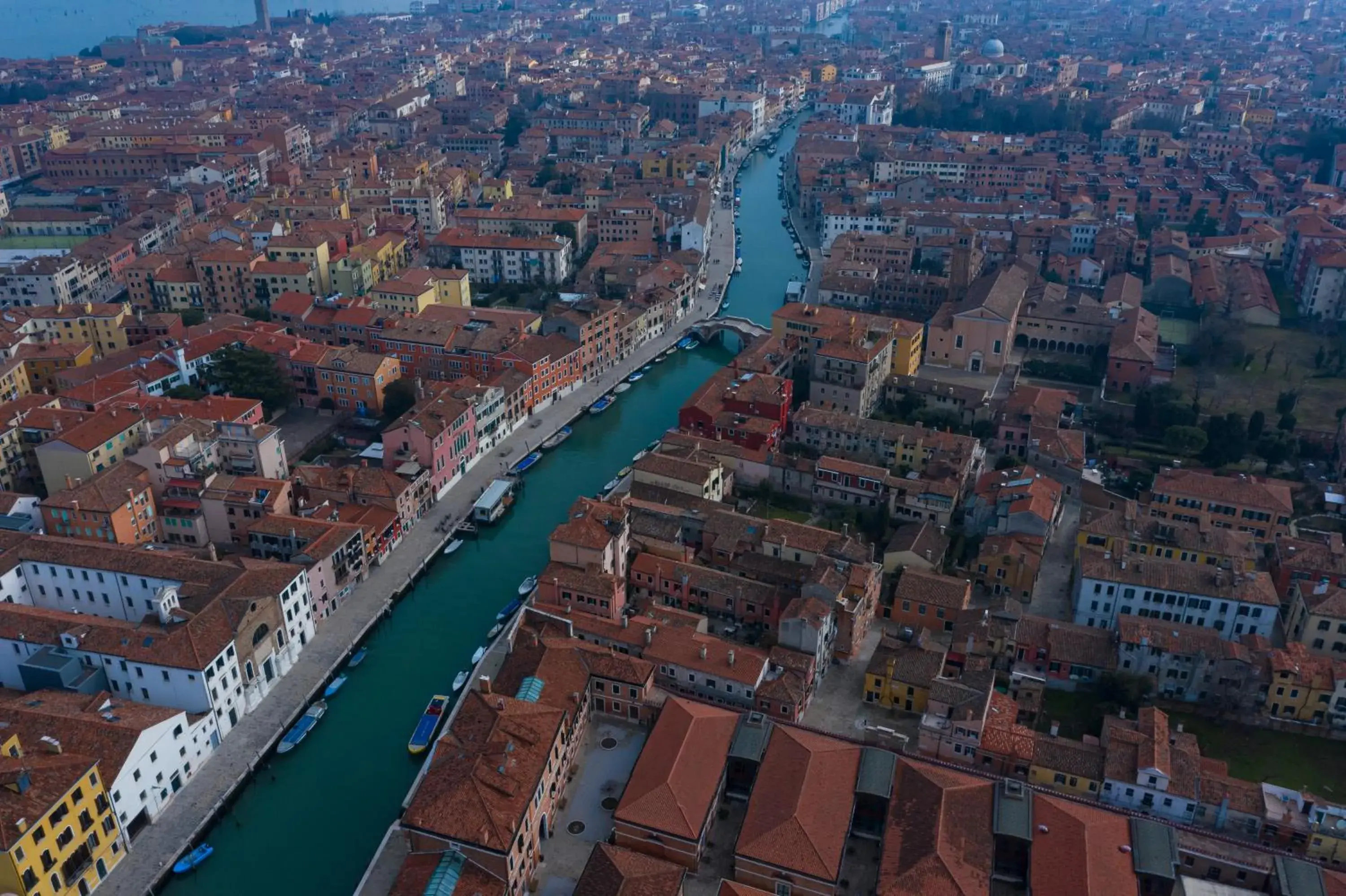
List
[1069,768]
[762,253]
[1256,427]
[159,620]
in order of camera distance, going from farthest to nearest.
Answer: [762,253] → [1256,427] → [159,620] → [1069,768]

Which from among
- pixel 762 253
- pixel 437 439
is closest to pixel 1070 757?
pixel 437 439

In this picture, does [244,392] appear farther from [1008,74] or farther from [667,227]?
[1008,74]

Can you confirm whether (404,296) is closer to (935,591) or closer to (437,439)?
(437,439)

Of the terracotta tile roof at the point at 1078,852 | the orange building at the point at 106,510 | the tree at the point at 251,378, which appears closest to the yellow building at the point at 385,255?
the tree at the point at 251,378

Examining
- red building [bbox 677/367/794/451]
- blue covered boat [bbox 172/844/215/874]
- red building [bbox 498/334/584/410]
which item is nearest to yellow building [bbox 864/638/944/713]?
red building [bbox 677/367/794/451]

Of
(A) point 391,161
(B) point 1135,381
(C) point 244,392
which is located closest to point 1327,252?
(B) point 1135,381

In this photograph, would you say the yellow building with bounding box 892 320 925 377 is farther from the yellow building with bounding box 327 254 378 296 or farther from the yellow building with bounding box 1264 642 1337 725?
the yellow building with bounding box 327 254 378 296

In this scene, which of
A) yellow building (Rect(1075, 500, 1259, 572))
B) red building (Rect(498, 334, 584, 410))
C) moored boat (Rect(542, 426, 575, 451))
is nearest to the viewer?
yellow building (Rect(1075, 500, 1259, 572))
